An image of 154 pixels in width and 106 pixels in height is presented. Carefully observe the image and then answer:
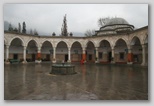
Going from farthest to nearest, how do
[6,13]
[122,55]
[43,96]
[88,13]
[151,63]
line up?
[122,55] < [88,13] < [6,13] < [151,63] < [43,96]

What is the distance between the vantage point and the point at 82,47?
18.8 m

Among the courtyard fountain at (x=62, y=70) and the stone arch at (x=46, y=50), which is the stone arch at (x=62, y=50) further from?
the courtyard fountain at (x=62, y=70)

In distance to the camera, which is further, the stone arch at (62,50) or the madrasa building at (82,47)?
the stone arch at (62,50)

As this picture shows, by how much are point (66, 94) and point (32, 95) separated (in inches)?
37.2

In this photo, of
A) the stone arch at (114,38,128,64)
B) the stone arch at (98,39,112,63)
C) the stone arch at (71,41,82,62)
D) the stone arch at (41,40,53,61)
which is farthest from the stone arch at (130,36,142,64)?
the stone arch at (41,40,53,61)

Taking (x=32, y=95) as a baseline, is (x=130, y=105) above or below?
below

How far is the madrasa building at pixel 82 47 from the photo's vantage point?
598 inches

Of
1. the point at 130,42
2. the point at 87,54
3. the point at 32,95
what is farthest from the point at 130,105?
the point at 87,54

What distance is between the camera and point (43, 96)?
13.7 feet

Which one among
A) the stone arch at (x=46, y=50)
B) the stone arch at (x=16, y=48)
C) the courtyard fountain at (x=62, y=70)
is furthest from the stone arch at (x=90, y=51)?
the courtyard fountain at (x=62, y=70)

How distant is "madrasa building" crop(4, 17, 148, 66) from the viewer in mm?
15198

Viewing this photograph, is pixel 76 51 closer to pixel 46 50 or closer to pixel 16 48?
pixel 46 50

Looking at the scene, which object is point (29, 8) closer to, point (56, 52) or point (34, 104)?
point (34, 104)

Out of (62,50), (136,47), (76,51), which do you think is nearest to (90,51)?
(76,51)
